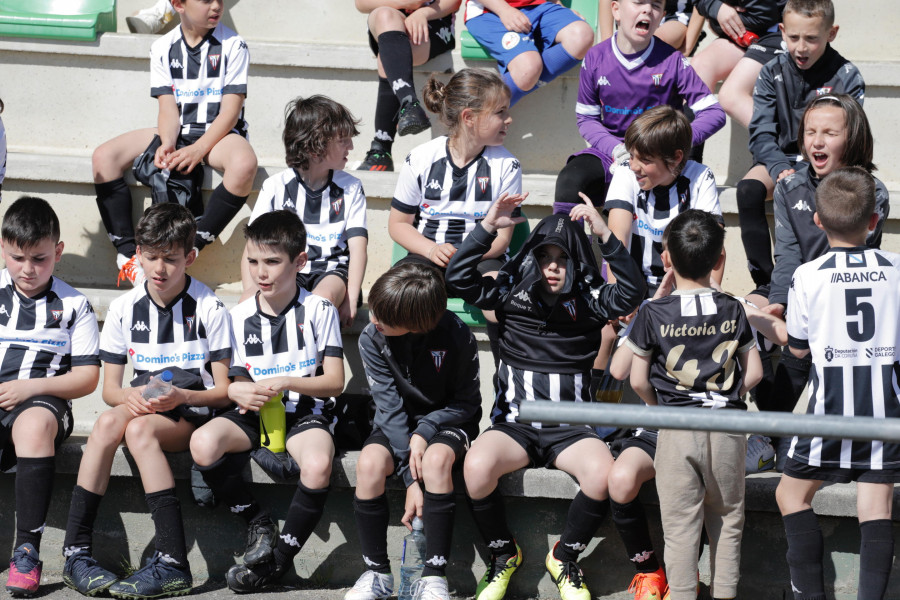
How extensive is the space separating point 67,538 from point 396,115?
2.30 metres

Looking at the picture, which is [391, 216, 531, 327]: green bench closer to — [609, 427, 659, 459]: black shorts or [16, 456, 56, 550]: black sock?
[609, 427, 659, 459]: black shorts

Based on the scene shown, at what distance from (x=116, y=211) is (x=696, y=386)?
8.56ft

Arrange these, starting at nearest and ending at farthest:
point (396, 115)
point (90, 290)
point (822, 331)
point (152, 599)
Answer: point (822, 331), point (152, 599), point (90, 290), point (396, 115)

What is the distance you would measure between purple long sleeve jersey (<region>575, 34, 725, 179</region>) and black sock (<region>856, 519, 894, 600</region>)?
1.84 m

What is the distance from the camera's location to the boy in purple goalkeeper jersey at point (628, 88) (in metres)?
4.18

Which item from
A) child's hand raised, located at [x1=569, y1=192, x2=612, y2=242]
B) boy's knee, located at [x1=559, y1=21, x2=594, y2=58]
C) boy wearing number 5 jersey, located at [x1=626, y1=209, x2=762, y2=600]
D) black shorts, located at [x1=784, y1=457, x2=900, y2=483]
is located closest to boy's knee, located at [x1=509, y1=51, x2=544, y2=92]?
boy's knee, located at [x1=559, y1=21, x2=594, y2=58]

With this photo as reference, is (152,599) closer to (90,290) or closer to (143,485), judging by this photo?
(143,485)

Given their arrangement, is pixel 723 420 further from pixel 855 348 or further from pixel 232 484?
pixel 232 484

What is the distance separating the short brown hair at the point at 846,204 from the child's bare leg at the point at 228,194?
2296 millimetres

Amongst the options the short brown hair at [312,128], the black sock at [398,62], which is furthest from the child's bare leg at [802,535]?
the black sock at [398,62]

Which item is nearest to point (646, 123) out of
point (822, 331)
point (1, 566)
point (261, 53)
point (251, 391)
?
point (822, 331)

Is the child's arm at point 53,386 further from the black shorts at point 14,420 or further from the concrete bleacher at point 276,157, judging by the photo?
the concrete bleacher at point 276,157

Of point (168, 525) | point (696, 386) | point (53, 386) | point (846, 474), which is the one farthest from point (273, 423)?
point (846, 474)

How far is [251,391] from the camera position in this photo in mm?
3422
